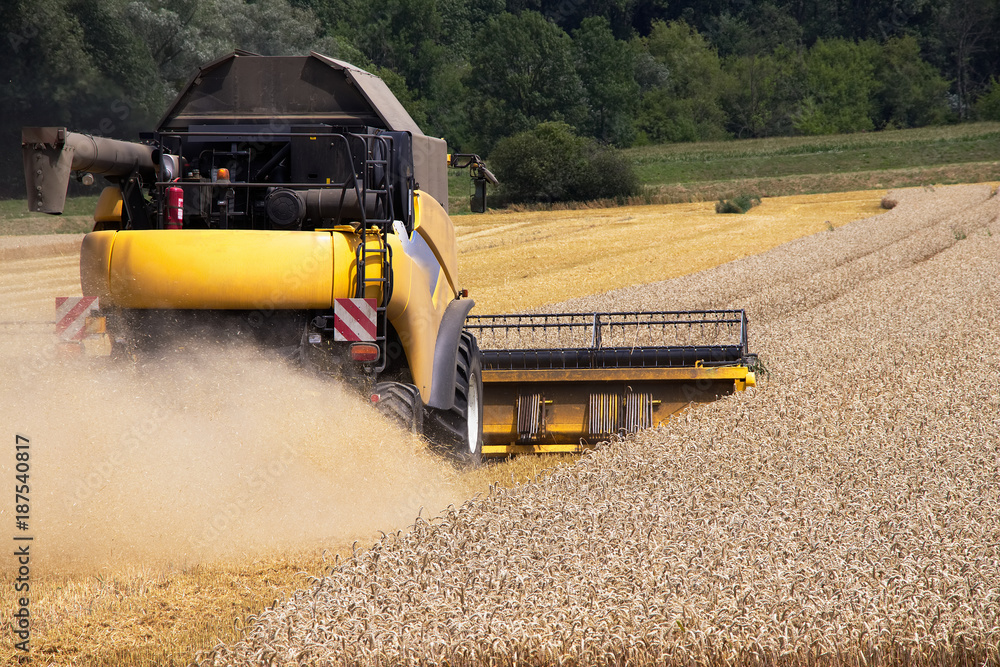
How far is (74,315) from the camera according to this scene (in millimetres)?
5656

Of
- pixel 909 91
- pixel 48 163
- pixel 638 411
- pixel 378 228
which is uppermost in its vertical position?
pixel 48 163

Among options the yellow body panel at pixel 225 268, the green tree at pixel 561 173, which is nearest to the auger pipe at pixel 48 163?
the yellow body panel at pixel 225 268

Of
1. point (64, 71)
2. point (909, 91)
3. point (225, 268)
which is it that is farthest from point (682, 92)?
point (225, 268)

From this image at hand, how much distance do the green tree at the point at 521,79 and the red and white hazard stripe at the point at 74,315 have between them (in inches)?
2376

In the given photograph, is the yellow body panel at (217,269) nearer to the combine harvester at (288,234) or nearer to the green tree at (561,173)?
the combine harvester at (288,234)

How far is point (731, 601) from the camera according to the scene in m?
3.81

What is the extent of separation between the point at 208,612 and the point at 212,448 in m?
1.12

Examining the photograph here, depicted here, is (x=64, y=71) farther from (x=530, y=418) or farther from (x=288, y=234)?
(x=288, y=234)

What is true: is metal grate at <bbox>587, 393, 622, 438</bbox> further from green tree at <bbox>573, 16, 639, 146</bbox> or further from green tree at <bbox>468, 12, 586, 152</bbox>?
green tree at <bbox>573, 16, 639, 146</bbox>

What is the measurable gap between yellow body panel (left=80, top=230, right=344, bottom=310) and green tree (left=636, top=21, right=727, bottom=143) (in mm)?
70881

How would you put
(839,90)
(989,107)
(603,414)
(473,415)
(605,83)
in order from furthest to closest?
1. (839,90)
2. (989,107)
3. (605,83)
4. (603,414)
5. (473,415)

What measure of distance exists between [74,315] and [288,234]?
4.13ft

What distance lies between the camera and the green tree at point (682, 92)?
7562 cm

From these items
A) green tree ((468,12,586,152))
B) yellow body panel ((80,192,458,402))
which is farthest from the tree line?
yellow body panel ((80,192,458,402))
